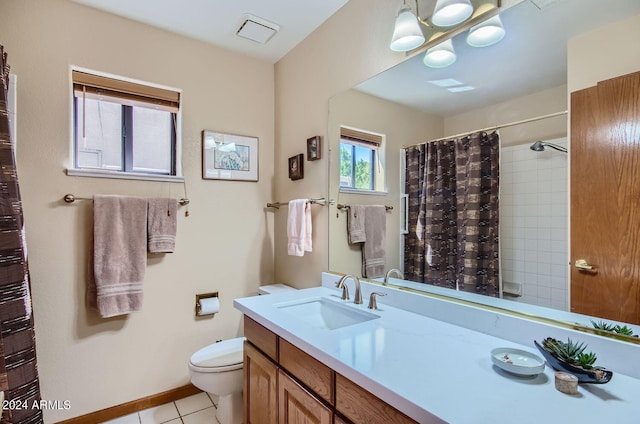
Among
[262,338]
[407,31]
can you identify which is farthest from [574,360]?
[407,31]

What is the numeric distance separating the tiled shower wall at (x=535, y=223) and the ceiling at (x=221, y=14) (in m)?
Answer: 1.43

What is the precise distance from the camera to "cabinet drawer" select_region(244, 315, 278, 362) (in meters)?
1.35

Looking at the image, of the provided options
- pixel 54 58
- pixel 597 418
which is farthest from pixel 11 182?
pixel 597 418

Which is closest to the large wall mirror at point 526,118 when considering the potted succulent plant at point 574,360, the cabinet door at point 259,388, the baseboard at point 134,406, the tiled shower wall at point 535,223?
the tiled shower wall at point 535,223

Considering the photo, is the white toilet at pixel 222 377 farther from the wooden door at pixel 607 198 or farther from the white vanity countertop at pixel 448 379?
the wooden door at pixel 607 198

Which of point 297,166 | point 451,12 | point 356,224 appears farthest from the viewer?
point 297,166

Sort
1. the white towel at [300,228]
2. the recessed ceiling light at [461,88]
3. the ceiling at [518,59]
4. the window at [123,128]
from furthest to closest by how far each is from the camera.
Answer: the white towel at [300,228] → the window at [123,128] → the recessed ceiling light at [461,88] → the ceiling at [518,59]

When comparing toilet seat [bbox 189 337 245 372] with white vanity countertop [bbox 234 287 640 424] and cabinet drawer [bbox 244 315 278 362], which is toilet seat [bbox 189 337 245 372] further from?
white vanity countertop [bbox 234 287 640 424]

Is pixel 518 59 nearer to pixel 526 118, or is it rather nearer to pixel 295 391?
pixel 526 118

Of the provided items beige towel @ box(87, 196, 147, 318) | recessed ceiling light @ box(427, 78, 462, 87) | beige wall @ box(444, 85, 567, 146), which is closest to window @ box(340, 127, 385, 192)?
recessed ceiling light @ box(427, 78, 462, 87)

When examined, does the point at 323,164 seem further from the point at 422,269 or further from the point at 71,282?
the point at 71,282

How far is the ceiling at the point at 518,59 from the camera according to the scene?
1009 millimetres

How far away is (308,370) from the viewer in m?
1.12

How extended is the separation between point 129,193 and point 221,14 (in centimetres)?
126
